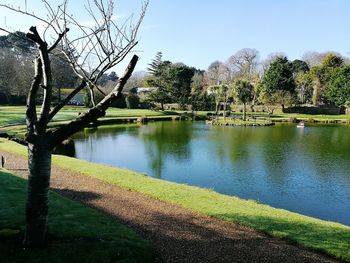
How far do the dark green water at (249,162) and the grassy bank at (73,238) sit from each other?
9.73 metres

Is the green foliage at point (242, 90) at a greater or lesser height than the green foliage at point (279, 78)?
lesser

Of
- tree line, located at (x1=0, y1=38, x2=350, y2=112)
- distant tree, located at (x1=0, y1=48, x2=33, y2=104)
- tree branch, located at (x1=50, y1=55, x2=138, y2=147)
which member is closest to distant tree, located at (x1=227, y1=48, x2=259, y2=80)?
tree line, located at (x1=0, y1=38, x2=350, y2=112)

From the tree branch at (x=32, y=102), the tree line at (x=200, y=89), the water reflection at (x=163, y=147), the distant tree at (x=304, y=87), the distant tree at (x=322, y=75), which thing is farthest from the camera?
the distant tree at (x=304, y=87)

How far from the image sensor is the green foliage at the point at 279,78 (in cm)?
8106

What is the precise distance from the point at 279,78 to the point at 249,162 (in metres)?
58.0

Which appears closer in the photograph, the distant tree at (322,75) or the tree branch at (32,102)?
the tree branch at (32,102)

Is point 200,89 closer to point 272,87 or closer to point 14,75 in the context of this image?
point 272,87

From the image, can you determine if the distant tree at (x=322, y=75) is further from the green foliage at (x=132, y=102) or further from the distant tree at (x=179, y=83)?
the green foliage at (x=132, y=102)

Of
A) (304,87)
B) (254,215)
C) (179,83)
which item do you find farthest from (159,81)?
(254,215)

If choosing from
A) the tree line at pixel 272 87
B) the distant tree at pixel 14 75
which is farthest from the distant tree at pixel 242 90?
the distant tree at pixel 14 75

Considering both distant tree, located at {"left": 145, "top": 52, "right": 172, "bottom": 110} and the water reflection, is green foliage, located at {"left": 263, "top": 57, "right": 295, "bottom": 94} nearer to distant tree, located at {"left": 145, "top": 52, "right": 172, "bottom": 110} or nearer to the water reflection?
distant tree, located at {"left": 145, "top": 52, "right": 172, "bottom": 110}

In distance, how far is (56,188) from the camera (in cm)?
1573

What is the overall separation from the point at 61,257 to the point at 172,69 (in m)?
77.4

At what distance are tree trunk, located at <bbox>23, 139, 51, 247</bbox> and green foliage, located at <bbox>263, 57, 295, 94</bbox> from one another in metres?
78.1
